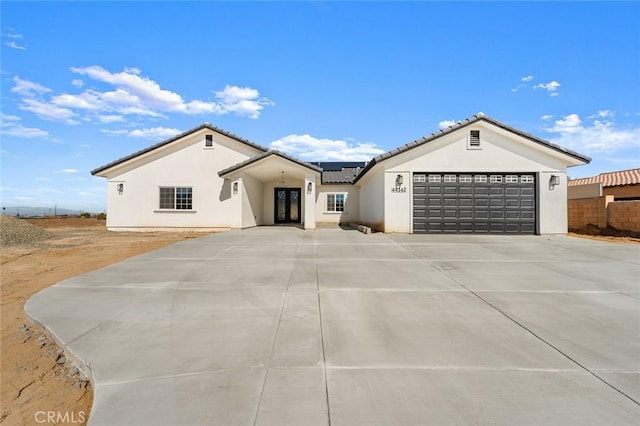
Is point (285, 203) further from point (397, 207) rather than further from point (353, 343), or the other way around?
point (353, 343)

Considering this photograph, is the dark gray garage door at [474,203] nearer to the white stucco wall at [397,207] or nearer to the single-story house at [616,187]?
the white stucco wall at [397,207]

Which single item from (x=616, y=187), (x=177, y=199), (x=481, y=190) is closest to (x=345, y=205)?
(x=481, y=190)

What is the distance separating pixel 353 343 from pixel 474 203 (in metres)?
12.5

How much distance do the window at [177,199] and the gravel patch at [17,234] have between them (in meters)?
5.11

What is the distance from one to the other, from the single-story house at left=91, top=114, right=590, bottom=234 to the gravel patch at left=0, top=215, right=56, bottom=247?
13.2ft

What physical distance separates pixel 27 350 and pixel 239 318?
245 centimetres

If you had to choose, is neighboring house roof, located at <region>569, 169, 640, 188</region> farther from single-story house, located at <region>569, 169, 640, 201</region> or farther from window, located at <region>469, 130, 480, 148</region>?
window, located at <region>469, 130, 480, 148</region>

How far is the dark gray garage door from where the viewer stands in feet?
45.8

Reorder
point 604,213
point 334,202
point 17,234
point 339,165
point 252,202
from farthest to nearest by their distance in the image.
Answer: point 339,165
point 334,202
point 252,202
point 604,213
point 17,234

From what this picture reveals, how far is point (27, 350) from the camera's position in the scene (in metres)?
3.79

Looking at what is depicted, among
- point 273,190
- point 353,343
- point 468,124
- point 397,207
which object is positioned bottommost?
point 353,343

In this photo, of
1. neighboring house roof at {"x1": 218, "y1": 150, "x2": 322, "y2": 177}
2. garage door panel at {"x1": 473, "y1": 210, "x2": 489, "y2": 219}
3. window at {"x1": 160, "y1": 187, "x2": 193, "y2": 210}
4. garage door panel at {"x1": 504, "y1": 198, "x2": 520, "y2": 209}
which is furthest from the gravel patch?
garage door panel at {"x1": 504, "y1": 198, "x2": 520, "y2": 209}

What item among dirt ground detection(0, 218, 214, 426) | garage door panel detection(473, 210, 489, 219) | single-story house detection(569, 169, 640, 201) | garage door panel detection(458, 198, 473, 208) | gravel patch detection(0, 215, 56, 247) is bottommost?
dirt ground detection(0, 218, 214, 426)

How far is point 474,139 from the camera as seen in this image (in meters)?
14.0
